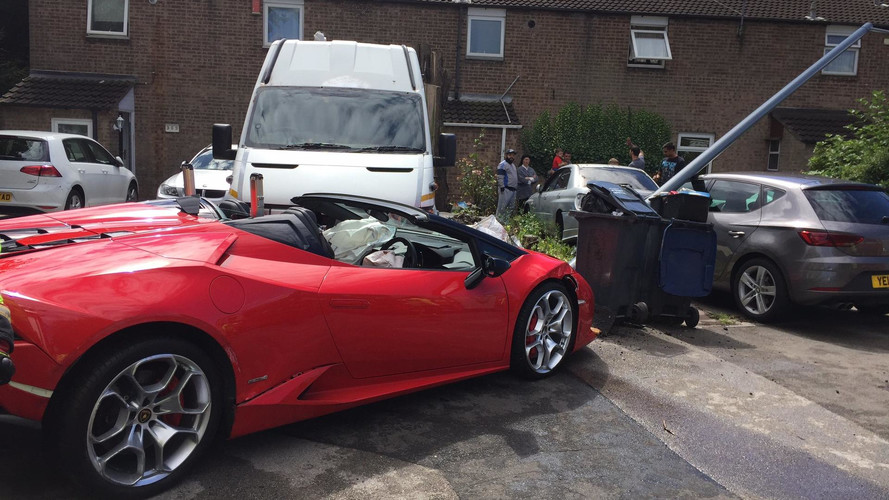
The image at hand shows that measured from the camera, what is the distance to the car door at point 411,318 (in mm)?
3830

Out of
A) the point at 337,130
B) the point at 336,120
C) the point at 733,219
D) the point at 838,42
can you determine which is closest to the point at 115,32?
the point at 336,120

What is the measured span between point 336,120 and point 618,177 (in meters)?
5.36

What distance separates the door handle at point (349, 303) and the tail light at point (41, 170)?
30.0 ft

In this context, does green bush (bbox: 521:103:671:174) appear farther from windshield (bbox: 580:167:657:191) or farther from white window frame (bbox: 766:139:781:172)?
windshield (bbox: 580:167:657:191)

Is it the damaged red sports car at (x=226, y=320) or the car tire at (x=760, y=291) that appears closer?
the damaged red sports car at (x=226, y=320)

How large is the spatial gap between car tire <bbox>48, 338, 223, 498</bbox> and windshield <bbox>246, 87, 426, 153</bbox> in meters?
4.85

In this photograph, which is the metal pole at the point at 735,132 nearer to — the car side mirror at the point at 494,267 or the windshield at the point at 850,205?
the windshield at the point at 850,205

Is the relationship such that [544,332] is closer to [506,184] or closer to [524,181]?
[506,184]

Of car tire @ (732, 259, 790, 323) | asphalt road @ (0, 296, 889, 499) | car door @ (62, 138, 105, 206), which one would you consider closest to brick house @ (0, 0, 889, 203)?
car door @ (62, 138, 105, 206)

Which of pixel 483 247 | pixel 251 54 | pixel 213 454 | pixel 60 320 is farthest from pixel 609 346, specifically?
pixel 251 54

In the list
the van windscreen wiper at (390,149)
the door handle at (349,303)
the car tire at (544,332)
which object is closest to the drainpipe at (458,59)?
the van windscreen wiper at (390,149)

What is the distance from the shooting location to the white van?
7.29 m

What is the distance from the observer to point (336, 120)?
811 cm

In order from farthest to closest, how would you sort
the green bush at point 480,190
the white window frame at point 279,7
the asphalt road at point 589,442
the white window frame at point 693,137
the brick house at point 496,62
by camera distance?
the white window frame at point 693,137 → the white window frame at point 279,7 → the brick house at point 496,62 → the green bush at point 480,190 → the asphalt road at point 589,442
